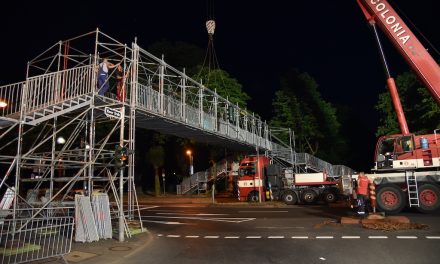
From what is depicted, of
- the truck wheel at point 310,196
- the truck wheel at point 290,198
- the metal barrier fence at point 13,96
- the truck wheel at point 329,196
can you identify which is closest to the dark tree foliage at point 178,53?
the truck wheel at point 290,198

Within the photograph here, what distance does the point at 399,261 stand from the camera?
850cm

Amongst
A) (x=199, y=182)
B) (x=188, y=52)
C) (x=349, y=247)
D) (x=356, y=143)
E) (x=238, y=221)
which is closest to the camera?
(x=349, y=247)

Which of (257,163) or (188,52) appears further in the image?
(188,52)

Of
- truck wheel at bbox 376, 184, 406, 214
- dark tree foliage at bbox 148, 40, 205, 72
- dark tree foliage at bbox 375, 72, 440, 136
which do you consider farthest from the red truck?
dark tree foliage at bbox 148, 40, 205, 72

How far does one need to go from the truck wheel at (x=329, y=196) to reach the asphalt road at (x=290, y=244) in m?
9.46

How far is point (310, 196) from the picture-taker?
85.3ft

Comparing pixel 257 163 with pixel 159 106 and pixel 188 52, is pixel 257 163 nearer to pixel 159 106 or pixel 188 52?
pixel 159 106

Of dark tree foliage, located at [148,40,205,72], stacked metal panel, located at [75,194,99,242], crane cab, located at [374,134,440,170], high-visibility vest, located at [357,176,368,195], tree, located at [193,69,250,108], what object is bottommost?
stacked metal panel, located at [75,194,99,242]

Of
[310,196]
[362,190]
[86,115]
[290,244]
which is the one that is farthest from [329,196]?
[86,115]

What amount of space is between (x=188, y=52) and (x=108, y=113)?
1345 inches

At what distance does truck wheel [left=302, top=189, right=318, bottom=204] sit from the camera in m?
25.9

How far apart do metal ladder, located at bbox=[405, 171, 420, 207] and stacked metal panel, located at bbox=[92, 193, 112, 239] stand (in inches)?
524

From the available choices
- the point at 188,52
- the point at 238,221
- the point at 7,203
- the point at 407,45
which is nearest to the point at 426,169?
the point at 407,45

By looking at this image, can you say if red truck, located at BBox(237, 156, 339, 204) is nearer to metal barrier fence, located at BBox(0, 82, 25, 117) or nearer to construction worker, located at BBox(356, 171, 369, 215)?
construction worker, located at BBox(356, 171, 369, 215)
